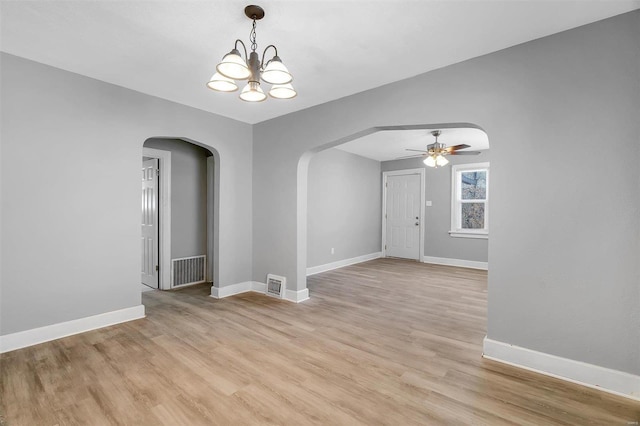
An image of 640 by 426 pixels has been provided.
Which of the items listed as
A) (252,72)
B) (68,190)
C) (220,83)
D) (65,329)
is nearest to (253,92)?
(252,72)

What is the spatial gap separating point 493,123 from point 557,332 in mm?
1757

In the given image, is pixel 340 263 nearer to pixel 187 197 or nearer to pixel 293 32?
pixel 187 197

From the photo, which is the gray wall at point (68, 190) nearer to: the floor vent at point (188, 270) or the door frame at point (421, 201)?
the floor vent at point (188, 270)

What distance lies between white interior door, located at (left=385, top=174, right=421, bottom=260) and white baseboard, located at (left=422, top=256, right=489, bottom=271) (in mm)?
309

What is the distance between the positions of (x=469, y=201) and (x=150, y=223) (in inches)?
258

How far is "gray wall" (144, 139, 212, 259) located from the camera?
4801 mm

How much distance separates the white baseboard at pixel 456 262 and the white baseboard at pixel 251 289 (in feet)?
13.5

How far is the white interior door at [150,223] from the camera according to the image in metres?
4.67

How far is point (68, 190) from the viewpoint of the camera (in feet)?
9.54

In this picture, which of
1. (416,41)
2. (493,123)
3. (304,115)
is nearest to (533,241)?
(493,123)

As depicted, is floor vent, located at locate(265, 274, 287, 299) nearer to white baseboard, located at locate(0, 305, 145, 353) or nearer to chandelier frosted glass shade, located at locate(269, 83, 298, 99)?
white baseboard, located at locate(0, 305, 145, 353)

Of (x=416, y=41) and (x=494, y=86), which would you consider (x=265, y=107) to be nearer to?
(x=416, y=41)

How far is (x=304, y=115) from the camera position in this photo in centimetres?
398

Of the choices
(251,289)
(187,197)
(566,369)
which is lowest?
(251,289)
